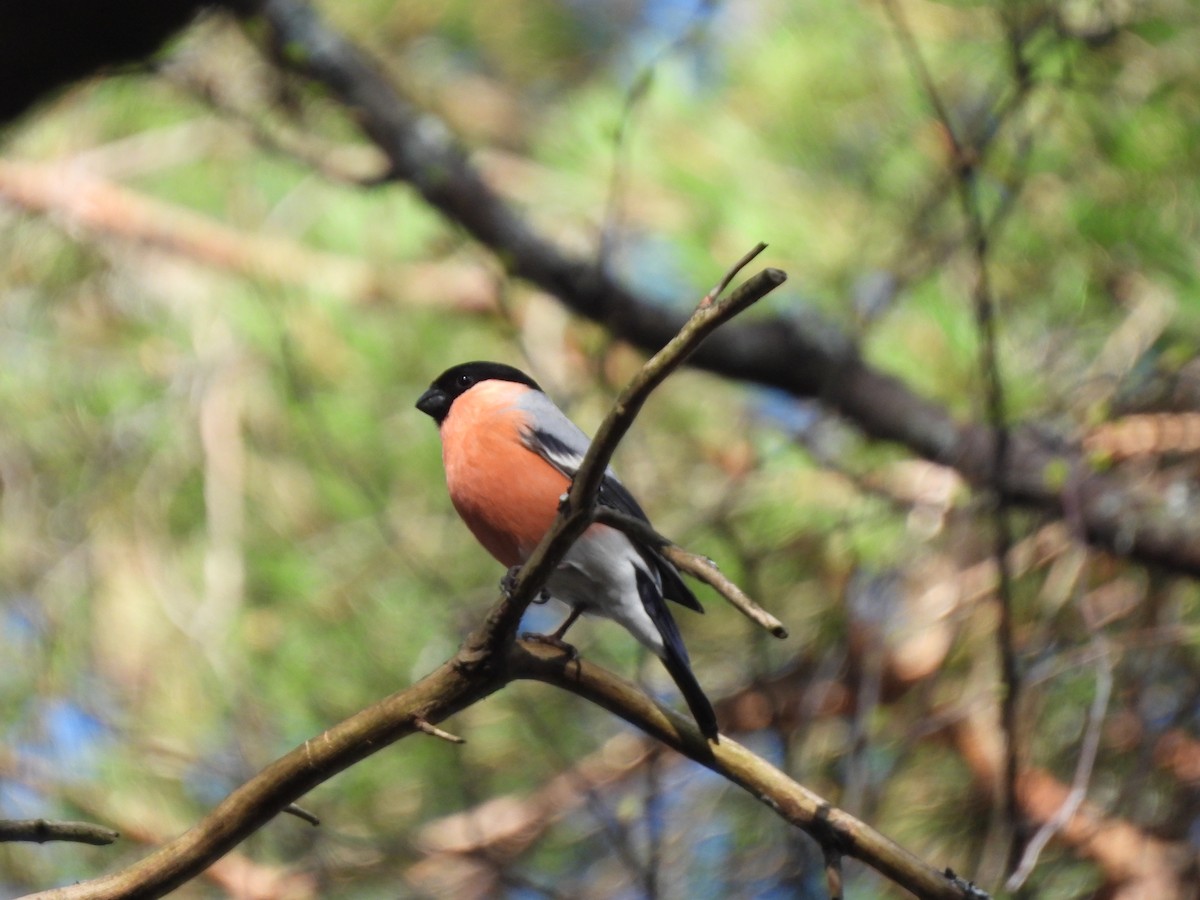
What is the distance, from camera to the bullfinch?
90.0 inches

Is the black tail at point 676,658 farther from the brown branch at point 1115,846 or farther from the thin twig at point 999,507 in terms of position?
Result: the brown branch at point 1115,846

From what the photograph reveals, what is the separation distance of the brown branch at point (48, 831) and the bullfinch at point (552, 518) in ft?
2.74

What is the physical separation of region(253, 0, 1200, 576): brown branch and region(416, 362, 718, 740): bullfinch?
1.04m

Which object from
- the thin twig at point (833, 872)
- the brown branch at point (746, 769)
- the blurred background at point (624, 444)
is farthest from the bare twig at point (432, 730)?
the blurred background at point (624, 444)

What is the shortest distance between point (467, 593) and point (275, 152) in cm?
138

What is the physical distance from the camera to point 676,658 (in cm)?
210

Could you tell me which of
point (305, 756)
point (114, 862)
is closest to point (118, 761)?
point (114, 862)

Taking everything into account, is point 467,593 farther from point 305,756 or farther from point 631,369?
point 305,756

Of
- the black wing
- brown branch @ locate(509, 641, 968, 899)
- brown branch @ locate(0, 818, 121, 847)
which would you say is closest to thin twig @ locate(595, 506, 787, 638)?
brown branch @ locate(509, 641, 968, 899)

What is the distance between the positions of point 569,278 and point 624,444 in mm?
484

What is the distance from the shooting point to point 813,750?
11.2ft

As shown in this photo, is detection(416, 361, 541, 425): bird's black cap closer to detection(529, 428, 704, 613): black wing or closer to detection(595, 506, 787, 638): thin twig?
detection(529, 428, 704, 613): black wing

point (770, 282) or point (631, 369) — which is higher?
point (631, 369)

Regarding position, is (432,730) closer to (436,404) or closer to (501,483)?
(501,483)
